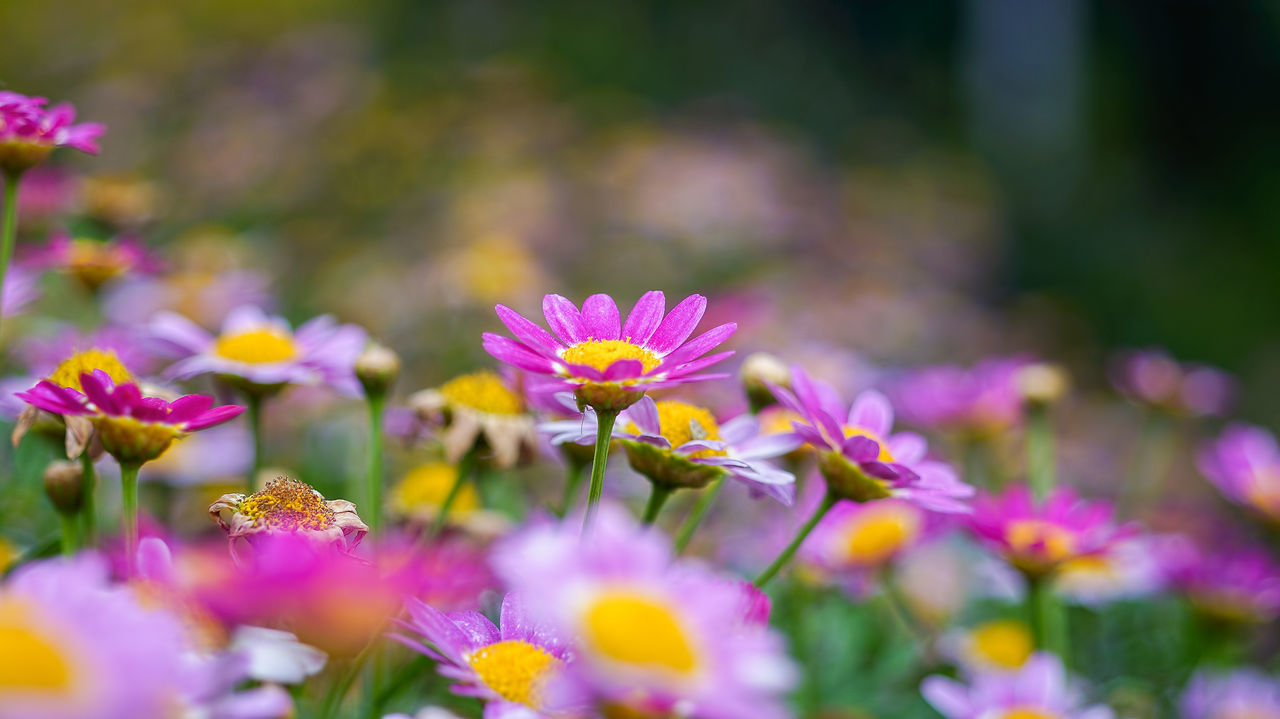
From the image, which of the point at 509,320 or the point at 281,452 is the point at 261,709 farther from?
the point at 281,452

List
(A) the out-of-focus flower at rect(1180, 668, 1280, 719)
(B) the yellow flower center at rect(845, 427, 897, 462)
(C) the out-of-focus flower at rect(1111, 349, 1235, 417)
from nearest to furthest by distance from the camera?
1. (B) the yellow flower center at rect(845, 427, 897, 462)
2. (A) the out-of-focus flower at rect(1180, 668, 1280, 719)
3. (C) the out-of-focus flower at rect(1111, 349, 1235, 417)

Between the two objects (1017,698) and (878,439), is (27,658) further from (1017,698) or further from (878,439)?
(1017,698)

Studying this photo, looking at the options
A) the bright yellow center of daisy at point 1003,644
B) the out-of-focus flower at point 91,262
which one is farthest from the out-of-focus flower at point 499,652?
the bright yellow center of daisy at point 1003,644

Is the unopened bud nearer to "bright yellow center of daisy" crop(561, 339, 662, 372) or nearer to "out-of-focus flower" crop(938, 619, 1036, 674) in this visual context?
"bright yellow center of daisy" crop(561, 339, 662, 372)

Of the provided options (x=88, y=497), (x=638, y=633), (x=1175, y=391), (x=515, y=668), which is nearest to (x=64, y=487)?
(x=88, y=497)

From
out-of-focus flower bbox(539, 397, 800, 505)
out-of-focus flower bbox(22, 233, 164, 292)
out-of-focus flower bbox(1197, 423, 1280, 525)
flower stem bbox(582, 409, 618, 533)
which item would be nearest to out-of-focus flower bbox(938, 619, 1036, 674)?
out-of-focus flower bbox(1197, 423, 1280, 525)
